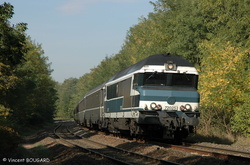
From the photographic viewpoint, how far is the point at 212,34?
116 ft

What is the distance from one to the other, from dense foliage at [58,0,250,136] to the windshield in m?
4.27

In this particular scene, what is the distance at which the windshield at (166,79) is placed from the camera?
16.8 metres

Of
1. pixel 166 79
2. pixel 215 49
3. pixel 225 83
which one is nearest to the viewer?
pixel 166 79

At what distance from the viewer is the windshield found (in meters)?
16.8

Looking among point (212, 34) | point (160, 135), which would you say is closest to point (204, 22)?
point (212, 34)

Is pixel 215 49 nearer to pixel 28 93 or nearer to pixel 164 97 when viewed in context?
pixel 164 97

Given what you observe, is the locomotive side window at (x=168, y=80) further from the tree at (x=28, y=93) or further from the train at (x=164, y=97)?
the tree at (x=28, y=93)

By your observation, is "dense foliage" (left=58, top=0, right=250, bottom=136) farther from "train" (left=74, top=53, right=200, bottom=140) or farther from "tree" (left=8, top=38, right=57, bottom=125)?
"tree" (left=8, top=38, right=57, bottom=125)

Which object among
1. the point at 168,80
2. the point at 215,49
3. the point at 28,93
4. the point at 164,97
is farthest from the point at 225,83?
the point at 28,93

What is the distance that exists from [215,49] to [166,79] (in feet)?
31.5

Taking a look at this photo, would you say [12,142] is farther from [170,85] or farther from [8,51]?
[170,85]

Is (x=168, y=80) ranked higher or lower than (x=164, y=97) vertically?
higher

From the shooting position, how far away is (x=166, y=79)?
16891 millimetres

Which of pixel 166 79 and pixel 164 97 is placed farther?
pixel 166 79
